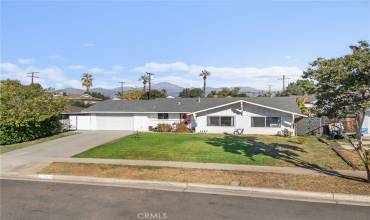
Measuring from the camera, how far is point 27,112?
30062 mm

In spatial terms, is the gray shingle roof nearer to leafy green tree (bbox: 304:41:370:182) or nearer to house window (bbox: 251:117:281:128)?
house window (bbox: 251:117:281:128)

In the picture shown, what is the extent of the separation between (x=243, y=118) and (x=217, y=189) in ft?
69.3

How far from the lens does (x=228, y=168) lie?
1652cm

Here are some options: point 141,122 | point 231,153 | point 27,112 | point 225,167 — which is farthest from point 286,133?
point 27,112

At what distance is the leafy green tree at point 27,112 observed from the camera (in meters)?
29.2

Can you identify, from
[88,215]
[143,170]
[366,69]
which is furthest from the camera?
[143,170]

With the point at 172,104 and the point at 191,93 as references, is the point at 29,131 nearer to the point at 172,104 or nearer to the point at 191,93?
the point at 172,104

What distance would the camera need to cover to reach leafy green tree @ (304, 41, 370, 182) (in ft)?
41.9

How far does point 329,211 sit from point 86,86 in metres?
99.0

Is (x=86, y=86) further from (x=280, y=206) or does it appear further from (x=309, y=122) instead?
(x=280, y=206)

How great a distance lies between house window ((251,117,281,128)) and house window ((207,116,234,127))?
208 cm

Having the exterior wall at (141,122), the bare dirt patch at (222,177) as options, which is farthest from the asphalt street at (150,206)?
the exterior wall at (141,122)

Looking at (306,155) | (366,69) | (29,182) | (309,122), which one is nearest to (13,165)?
(29,182)

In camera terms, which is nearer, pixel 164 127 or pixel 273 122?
pixel 273 122
